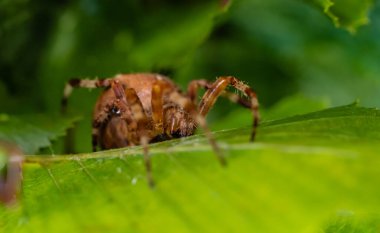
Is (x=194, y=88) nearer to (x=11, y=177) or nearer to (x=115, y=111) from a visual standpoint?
(x=115, y=111)

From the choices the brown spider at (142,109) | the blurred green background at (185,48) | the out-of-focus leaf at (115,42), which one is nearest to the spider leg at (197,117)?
the brown spider at (142,109)

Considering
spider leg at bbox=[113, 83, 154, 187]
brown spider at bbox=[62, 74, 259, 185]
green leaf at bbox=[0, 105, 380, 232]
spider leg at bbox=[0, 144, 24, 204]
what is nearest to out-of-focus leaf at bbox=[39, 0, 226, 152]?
brown spider at bbox=[62, 74, 259, 185]

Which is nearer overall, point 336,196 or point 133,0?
point 336,196

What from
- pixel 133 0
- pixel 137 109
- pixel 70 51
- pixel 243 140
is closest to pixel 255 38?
pixel 133 0

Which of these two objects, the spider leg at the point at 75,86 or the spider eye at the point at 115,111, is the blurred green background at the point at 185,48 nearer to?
the spider leg at the point at 75,86

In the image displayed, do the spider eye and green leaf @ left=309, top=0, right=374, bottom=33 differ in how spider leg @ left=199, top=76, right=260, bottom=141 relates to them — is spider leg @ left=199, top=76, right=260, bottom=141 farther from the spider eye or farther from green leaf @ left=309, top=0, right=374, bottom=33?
green leaf @ left=309, top=0, right=374, bottom=33

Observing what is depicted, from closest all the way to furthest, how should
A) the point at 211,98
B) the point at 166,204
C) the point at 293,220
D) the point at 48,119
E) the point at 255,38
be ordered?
the point at 293,220
the point at 166,204
the point at 211,98
the point at 48,119
the point at 255,38

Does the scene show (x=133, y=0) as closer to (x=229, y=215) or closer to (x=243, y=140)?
(x=243, y=140)
